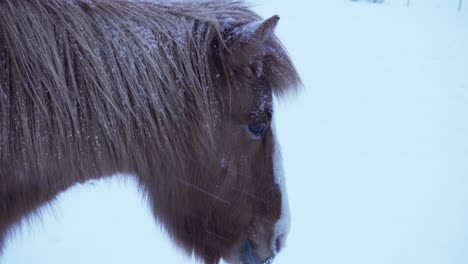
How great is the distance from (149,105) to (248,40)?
18.2 inches

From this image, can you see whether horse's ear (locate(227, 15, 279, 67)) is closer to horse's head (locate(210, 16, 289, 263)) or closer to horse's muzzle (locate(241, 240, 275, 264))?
horse's head (locate(210, 16, 289, 263))

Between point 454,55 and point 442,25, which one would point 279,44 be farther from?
point 442,25

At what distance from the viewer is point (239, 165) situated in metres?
1.75

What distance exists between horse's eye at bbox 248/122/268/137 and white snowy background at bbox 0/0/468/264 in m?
0.20

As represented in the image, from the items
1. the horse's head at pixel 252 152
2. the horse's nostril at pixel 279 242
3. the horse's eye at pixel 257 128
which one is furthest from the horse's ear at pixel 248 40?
the horse's nostril at pixel 279 242

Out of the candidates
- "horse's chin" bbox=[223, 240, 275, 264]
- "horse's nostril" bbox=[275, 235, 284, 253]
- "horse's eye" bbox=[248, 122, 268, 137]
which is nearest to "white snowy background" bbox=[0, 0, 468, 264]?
"horse's eye" bbox=[248, 122, 268, 137]

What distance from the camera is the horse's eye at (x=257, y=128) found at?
5.59 ft

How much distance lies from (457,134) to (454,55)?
181 inches

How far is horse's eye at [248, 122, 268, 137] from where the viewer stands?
5.59 feet

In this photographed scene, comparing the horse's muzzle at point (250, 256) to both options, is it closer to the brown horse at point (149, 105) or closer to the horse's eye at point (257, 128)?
the brown horse at point (149, 105)

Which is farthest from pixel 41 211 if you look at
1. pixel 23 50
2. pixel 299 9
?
pixel 299 9

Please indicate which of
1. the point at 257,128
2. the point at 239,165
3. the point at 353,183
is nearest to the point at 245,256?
the point at 239,165

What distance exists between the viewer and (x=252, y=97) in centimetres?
167

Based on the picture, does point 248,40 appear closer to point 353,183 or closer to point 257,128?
point 257,128
